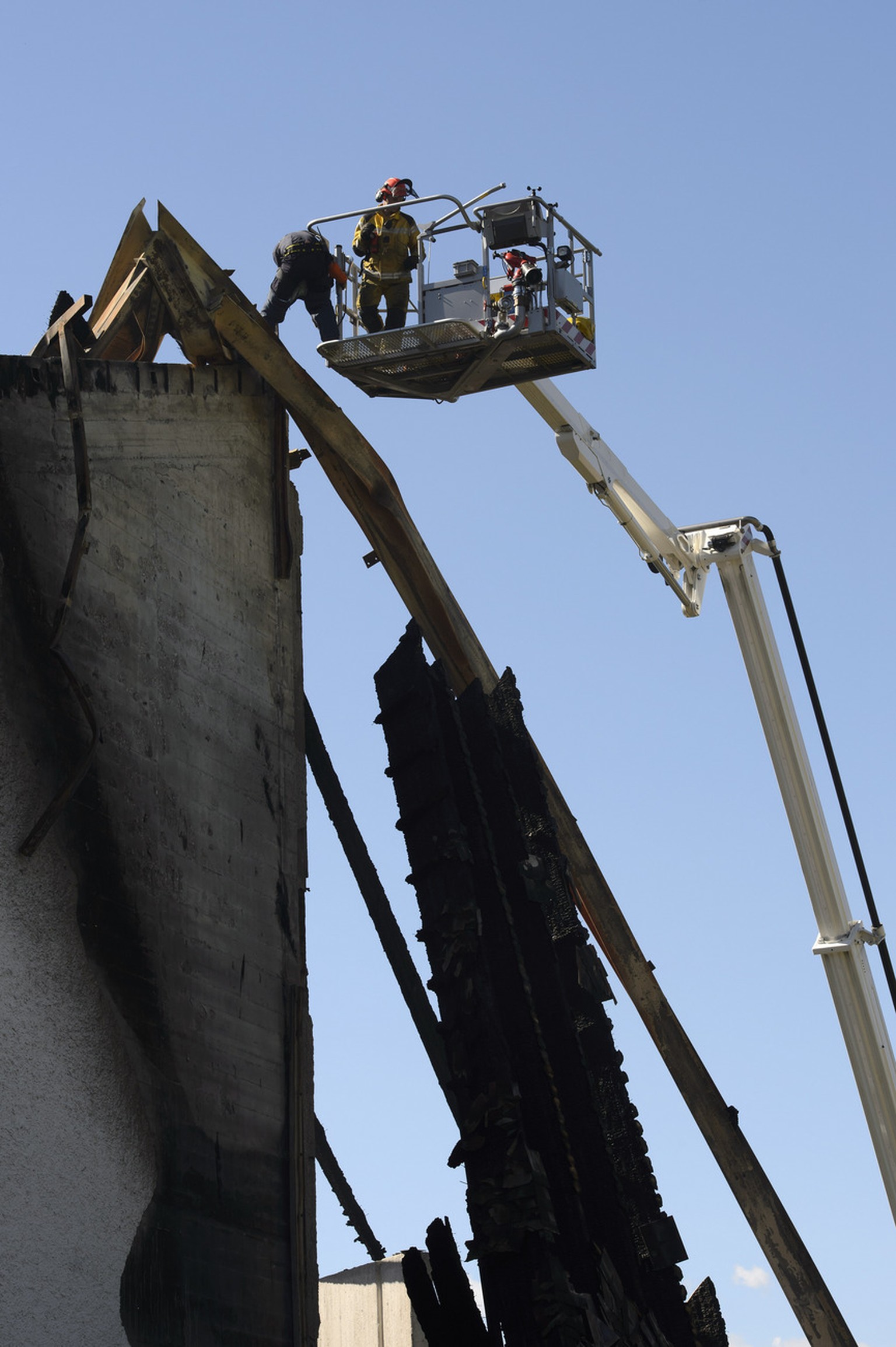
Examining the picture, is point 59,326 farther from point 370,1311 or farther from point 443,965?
point 370,1311

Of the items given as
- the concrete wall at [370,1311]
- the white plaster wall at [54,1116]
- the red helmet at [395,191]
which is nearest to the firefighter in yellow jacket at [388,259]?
the red helmet at [395,191]

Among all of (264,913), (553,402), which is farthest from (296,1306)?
(553,402)

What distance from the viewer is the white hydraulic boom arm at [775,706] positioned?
18.1 meters

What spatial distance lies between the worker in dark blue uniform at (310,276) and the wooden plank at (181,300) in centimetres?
162

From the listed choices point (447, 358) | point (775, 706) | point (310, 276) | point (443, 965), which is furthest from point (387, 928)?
point (310, 276)

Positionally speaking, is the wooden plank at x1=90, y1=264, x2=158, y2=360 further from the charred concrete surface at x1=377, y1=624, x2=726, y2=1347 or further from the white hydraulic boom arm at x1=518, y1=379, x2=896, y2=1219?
the white hydraulic boom arm at x1=518, y1=379, x2=896, y2=1219

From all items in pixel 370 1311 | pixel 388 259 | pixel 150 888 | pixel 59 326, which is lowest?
pixel 370 1311

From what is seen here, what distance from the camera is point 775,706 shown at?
60.8 ft

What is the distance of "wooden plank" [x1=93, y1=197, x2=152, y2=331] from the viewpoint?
15102 mm

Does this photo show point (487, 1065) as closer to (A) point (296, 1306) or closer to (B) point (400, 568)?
(A) point (296, 1306)

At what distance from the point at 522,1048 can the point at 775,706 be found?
567cm

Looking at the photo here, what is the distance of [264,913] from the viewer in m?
14.0

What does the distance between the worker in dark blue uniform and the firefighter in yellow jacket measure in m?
0.34

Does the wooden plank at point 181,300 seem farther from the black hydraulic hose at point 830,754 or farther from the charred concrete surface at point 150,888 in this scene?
the black hydraulic hose at point 830,754
